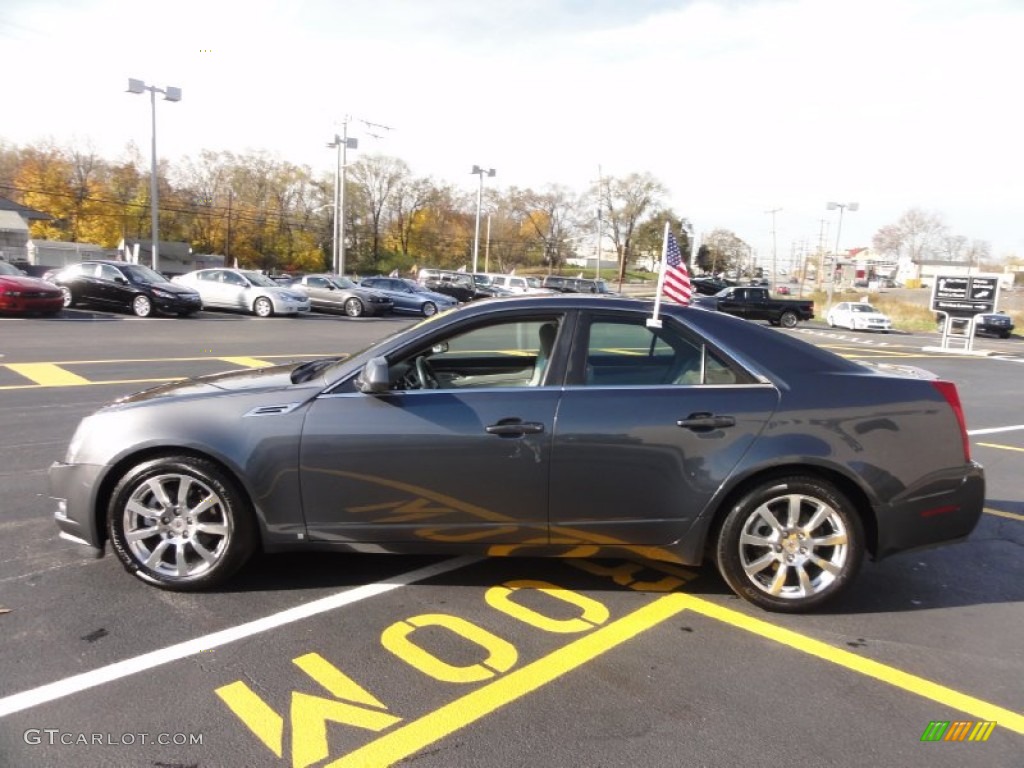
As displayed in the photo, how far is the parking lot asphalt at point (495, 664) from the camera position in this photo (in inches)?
97.7

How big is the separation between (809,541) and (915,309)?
50972 mm

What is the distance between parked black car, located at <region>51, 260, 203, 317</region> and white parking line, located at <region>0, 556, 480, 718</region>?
64.0ft

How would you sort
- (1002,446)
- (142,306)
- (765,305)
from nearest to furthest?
(1002,446) → (142,306) → (765,305)

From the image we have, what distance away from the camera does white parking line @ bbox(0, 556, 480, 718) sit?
2.66 m

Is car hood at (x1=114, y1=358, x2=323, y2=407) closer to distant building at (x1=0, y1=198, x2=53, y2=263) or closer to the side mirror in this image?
the side mirror

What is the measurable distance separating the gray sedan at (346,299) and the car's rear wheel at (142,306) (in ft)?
21.6

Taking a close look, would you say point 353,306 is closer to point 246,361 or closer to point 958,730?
point 246,361

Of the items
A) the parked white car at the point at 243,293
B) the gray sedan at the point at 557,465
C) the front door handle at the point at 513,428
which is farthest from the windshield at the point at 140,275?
the front door handle at the point at 513,428

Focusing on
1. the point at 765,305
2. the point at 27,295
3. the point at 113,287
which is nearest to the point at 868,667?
the point at 27,295

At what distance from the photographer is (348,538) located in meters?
3.46

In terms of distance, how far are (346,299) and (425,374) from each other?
2400cm

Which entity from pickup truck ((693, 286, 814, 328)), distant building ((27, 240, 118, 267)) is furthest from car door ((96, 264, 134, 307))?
distant building ((27, 240, 118, 267))

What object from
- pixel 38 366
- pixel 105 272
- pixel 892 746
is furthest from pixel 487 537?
pixel 105 272

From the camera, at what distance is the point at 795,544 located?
3479mm
